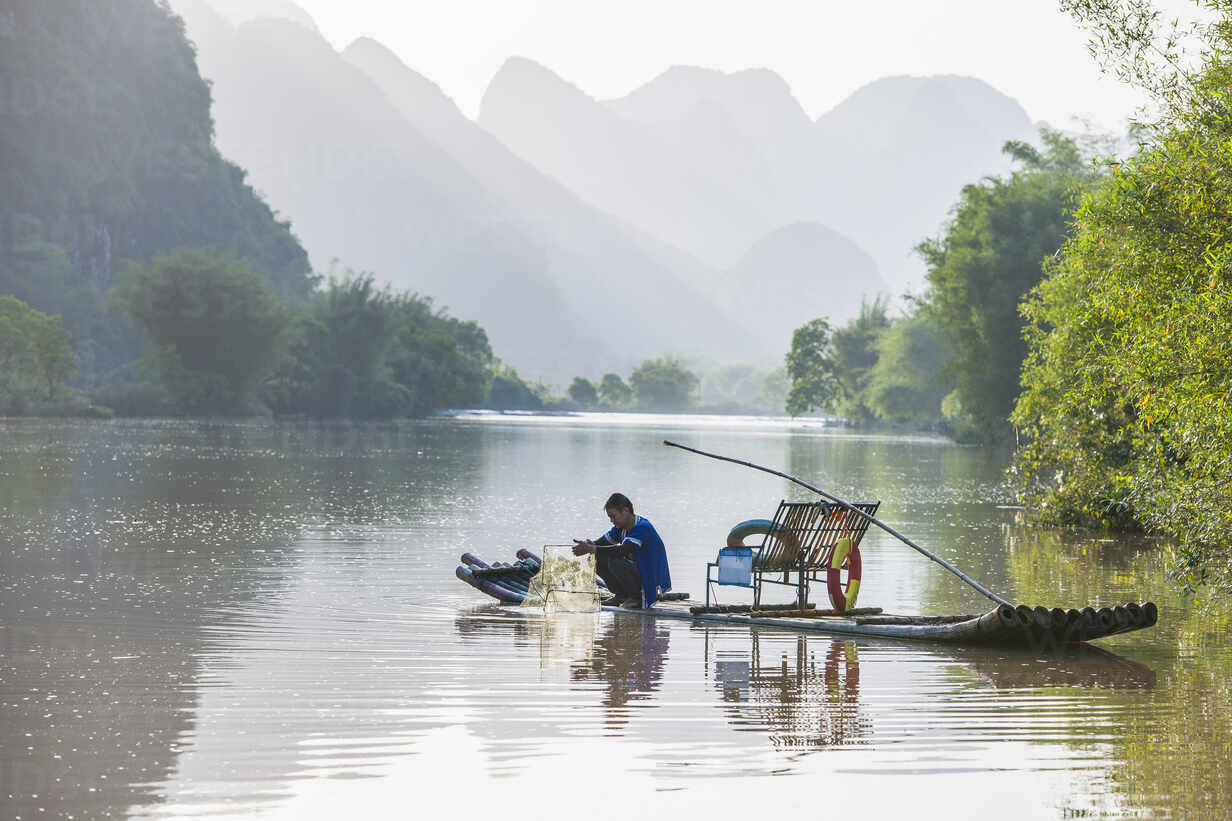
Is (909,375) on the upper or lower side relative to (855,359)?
lower

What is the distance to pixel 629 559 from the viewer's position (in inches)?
623

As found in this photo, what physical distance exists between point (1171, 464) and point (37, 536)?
17149 mm

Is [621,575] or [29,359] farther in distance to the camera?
[29,359]

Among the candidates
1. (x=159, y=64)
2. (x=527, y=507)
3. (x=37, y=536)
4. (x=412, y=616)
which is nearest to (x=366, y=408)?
(x=159, y=64)

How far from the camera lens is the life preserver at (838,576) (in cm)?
1466

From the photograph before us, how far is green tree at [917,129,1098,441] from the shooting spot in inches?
2504

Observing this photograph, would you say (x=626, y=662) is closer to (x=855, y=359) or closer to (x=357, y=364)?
(x=357, y=364)

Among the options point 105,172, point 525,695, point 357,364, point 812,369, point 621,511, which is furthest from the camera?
point 105,172

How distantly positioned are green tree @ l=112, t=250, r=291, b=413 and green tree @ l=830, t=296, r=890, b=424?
53.4 metres

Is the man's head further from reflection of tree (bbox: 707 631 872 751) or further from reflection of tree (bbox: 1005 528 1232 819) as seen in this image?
reflection of tree (bbox: 1005 528 1232 819)

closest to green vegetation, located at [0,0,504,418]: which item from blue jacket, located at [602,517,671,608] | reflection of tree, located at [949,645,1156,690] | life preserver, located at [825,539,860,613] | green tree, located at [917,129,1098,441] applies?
green tree, located at [917,129,1098,441]

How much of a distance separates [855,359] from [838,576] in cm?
11882

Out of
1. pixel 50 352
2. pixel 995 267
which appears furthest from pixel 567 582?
pixel 50 352

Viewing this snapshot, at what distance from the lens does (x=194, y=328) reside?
331ft
